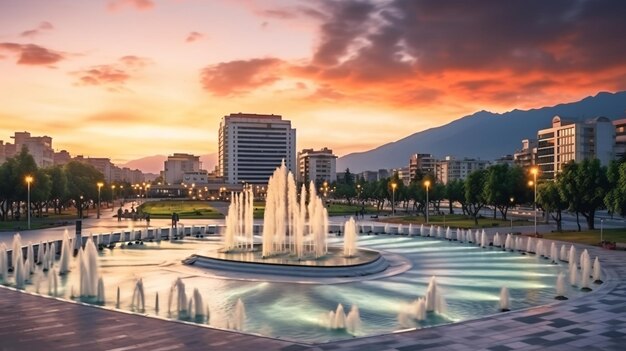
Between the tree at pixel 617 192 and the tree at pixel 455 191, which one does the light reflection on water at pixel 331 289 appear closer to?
the tree at pixel 617 192

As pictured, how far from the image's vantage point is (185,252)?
31.5 metres

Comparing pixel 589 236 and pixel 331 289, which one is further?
pixel 589 236

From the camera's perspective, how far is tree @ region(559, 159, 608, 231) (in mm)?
41188

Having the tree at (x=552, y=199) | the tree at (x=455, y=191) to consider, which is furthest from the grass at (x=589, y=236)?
the tree at (x=455, y=191)

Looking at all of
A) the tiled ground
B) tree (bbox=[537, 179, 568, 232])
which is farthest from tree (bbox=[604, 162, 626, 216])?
the tiled ground

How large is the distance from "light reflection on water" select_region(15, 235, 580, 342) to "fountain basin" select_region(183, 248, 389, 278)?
1285 millimetres

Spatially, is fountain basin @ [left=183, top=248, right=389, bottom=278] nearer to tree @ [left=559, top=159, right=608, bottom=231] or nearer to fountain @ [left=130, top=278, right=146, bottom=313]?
fountain @ [left=130, top=278, right=146, bottom=313]

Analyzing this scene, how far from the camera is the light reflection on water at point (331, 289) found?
15.7 m

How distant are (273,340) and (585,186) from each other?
37.2m

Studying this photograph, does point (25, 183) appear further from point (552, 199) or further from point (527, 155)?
point (527, 155)

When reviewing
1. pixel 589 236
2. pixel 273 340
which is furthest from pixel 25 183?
pixel 589 236

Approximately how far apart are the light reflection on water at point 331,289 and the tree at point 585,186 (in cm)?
1415

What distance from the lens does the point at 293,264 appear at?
78.5ft

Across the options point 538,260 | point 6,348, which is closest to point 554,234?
A: point 538,260
